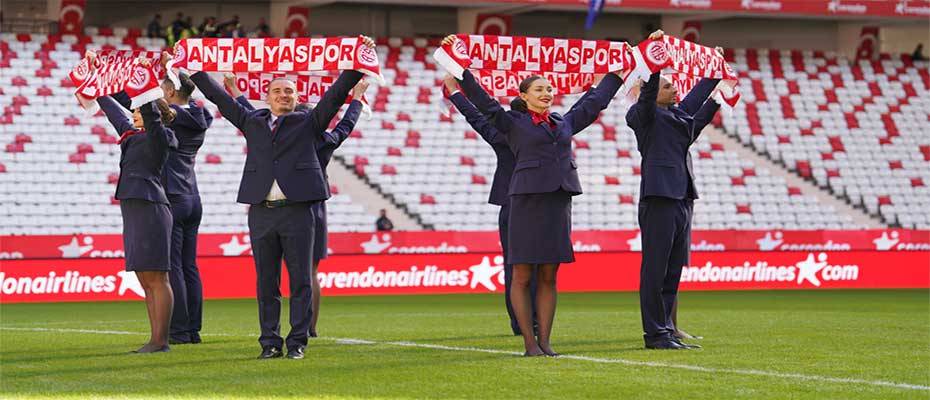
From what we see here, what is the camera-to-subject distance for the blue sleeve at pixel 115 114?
9883 millimetres

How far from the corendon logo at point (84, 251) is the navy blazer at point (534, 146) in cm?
1225

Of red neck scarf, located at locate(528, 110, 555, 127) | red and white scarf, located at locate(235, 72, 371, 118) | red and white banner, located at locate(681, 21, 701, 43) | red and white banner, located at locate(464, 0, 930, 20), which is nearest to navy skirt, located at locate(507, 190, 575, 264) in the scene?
red neck scarf, located at locate(528, 110, 555, 127)

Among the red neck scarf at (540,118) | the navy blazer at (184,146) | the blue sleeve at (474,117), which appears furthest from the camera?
the navy blazer at (184,146)

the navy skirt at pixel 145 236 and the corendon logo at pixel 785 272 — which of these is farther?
the corendon logo at pixel 785 272

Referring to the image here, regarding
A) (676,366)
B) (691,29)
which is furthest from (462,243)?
(676,366)

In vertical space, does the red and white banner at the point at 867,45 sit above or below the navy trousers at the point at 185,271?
above

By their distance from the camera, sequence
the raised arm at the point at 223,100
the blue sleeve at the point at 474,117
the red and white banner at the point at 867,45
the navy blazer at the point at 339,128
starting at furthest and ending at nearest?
the red and white banner at the point at 867,45 → the navy blazer at the point at 339,128 → the blue sleeve at the point at 474,117 → the raised arm at the point at 223,100

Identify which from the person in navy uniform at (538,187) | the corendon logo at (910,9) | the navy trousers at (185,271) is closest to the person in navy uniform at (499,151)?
the person in navy uniform at (538,187)

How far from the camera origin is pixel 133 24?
29.8m

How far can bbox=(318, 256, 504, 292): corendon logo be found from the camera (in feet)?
69.0

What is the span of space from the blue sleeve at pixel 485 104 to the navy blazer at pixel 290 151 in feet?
2.27

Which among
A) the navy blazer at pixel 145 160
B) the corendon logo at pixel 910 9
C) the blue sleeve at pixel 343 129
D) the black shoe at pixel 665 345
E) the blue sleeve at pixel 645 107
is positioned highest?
the corendon logo at pixel 910 9

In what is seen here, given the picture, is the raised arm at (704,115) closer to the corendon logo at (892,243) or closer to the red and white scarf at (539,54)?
the red and white scarf at (539,54)

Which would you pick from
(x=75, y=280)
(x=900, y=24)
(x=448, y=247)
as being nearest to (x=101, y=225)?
(x=75, y=280)
